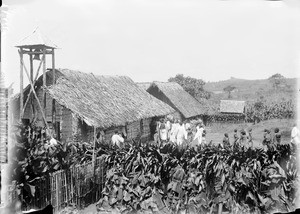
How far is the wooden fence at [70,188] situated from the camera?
17.3 ft

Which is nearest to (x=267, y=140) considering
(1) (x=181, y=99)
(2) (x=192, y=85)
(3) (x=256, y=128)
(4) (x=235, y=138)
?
(4) (x=235, y=138)

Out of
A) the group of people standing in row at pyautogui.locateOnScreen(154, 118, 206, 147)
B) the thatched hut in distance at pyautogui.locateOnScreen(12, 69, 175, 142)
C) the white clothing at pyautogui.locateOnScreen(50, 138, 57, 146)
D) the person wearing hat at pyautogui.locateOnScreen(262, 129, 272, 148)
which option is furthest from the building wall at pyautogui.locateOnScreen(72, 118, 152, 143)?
the person wearing hat at pyautogui.locateOnScreen(262, 129, 272, 148)

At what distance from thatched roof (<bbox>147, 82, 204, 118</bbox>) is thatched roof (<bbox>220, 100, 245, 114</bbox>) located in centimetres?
48

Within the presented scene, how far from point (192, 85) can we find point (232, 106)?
719 millimetres

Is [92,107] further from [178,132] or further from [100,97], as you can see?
[178,132]

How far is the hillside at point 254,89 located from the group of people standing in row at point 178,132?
980 mm

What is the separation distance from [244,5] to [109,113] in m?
2.73

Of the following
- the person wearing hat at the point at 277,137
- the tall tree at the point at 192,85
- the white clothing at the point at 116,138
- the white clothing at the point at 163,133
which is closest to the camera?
the person wearing hat at the point at 277,137

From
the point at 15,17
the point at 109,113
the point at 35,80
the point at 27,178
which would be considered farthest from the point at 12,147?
the point at 109,113

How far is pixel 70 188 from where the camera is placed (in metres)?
5.80

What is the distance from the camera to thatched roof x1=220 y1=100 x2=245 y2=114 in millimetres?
6460

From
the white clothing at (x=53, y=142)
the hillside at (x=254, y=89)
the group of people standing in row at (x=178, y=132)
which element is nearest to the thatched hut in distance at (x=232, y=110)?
the hillside at (x=254, y=89)

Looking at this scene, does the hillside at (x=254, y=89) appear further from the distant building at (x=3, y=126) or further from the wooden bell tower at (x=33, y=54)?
the distant building at (x=3, y=126)

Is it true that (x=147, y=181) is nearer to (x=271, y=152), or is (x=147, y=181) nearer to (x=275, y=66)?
(x=271, y=152)
